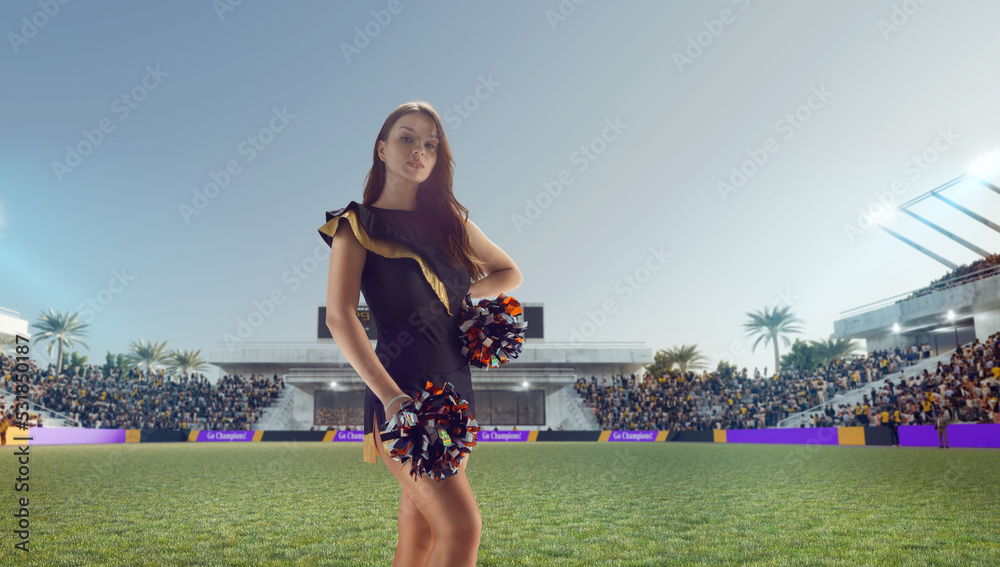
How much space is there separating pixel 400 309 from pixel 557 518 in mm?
5111

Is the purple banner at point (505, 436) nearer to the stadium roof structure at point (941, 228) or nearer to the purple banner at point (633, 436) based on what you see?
the purple banner at point (633, 436)

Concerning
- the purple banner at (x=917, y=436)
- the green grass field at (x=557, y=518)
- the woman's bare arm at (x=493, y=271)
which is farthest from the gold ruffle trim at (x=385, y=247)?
the purple banner at (x=917, y=436)

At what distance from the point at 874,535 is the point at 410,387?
5.10 meters

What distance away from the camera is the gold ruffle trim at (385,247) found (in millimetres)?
1992

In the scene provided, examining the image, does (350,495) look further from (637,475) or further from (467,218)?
(467,218)

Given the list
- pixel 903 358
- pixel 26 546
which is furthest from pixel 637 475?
pixel 903 358

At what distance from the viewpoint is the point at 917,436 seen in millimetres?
22422

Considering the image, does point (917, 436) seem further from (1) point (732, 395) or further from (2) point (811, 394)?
(1) point (732, 395)

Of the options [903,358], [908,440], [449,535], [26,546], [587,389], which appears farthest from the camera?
[587,389]

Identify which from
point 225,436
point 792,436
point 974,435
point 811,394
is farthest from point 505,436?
point 974,435

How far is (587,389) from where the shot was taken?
145 feet

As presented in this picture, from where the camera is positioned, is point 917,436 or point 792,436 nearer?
point 917,436

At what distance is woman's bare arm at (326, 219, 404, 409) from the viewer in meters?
1.86

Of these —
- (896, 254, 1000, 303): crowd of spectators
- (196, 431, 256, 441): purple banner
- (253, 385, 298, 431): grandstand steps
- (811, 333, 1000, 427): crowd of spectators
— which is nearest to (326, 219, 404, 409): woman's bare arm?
(811, 333, 1000, 427): crowd of spectators
